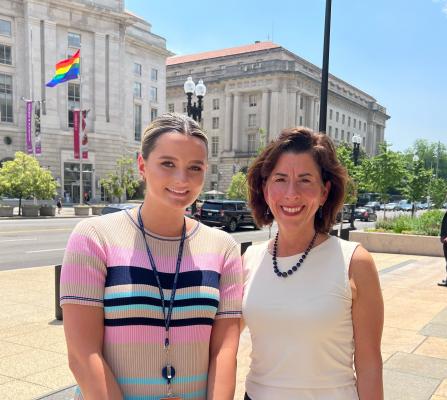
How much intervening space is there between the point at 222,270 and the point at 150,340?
16.9 inches

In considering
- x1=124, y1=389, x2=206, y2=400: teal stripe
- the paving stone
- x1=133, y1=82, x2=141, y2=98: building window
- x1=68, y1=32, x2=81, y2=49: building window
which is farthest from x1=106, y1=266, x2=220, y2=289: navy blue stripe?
x1=133, y1=82, x2=141, y2=98: building window

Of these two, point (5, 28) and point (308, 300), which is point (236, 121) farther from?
point (308, 300)

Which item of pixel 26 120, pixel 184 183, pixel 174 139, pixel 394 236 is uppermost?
pixel 26 120

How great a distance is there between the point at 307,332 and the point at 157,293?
66 centimetres

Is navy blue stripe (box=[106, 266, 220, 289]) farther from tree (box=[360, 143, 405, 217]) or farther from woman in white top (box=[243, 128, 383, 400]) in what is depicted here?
tree (box=[360, 143, 405, 217])

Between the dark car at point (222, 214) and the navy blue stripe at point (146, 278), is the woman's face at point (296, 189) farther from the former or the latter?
the dark car at point (222, 214)

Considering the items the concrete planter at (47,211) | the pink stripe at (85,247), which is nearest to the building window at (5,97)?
the concrete planter at (47,211)

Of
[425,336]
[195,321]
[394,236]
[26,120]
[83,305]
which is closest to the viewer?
[83,305]

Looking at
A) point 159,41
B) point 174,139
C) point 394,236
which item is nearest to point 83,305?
point 174,139

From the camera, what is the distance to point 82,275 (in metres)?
1.66

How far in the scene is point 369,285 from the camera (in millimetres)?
1870

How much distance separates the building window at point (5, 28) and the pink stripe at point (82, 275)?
53.2 meters

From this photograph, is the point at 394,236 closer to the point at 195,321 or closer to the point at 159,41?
Answer: the point at 195,321

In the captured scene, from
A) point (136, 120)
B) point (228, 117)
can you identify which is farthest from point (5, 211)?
point (228, 117)
